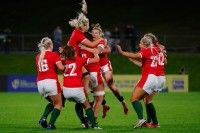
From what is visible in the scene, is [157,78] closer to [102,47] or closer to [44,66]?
[102,47]

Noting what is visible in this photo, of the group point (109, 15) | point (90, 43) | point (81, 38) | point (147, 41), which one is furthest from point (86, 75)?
point (109, 15)

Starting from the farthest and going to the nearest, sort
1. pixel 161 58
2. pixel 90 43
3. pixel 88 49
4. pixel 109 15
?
pixel 109 15 < pixel 161 58 < pixel 88 49 < pixel 90 43

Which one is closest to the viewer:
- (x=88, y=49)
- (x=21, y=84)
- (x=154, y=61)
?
(x=88, y=49)

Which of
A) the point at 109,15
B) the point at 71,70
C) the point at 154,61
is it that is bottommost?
Result: the point at 71,70

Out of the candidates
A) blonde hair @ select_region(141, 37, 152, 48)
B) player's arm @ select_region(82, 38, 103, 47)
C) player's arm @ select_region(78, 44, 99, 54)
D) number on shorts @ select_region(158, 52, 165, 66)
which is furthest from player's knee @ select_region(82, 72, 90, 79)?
number on shorts @ select_region(158, 52, 165, 66)

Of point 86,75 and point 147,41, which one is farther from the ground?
point 147,41

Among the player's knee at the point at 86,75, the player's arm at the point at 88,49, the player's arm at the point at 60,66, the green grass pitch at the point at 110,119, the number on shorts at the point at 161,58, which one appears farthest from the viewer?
the number on shorts at the point at 161,58

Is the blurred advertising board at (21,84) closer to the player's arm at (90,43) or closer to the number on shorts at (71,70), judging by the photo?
the player's arm at (90,43)

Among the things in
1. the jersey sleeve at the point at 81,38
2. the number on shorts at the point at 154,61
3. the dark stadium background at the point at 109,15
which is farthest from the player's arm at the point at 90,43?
the dark stadium background at the point at 109,15

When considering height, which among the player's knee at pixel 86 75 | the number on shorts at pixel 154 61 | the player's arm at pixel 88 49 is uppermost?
the player's arm at pixel 88 49

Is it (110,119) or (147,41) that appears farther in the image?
(110,119)

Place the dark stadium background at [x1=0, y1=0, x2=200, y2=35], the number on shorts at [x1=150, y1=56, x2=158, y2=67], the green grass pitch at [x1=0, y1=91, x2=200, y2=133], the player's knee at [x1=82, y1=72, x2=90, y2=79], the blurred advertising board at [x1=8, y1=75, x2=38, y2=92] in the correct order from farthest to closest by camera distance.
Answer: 1. the dark stadium background at [x1=0, y1=0, x2=200, y2=35]
2. the blurred advertising board at [x1=8, y1=75, x2=38, y2=92]
3. the number on shorts at [x1=150, y1=56, x2=158, y2=67]
4. the player's knee at [x1=82, y1=72, x2=90, y2=79]
5. the green grass pitch at [x1=0, y1=91, x2=200, y2=133]

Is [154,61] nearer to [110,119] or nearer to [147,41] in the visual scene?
[147,41]

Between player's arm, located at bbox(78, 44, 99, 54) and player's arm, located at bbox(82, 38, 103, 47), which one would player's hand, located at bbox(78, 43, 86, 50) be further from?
player's arm, located at bbox(82, 38, 103, 47)
